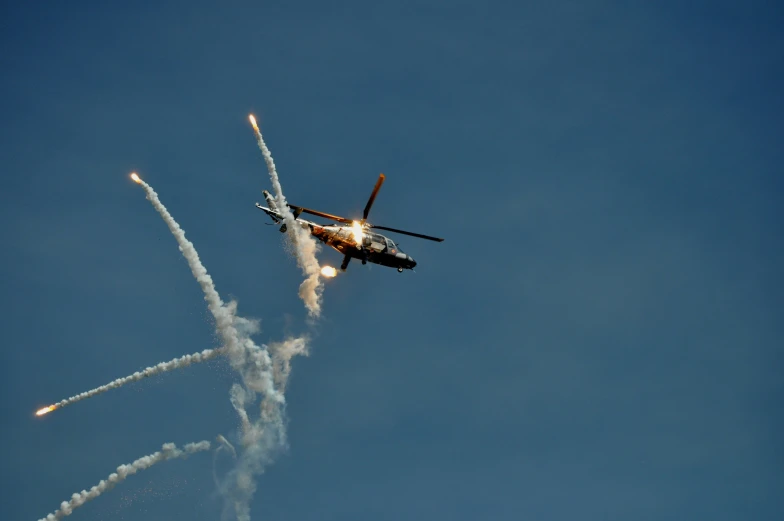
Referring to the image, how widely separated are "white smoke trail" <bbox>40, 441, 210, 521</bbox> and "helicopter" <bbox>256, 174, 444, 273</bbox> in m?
19.2

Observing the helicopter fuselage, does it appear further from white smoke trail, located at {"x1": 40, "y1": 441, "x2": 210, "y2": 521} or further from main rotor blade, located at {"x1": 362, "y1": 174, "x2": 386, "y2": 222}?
white smoke trail, located at {"x1": 40, "y1": 441, "x2": 210, "y2": 521}

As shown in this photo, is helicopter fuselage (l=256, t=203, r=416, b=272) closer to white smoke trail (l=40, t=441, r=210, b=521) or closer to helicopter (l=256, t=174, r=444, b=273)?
helicopter (l=256, t=174, r=444, b=273)

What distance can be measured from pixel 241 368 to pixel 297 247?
10.6 metres

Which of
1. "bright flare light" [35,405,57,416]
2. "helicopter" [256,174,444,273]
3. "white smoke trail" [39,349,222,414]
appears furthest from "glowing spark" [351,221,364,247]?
"bright flare light" [35,405,57,416]

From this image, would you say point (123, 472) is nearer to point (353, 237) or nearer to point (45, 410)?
point (45, 410)

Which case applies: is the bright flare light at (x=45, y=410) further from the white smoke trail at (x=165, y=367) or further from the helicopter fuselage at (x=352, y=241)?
the helicopter fuselage at (x=352, y=241)

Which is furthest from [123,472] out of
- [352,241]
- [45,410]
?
[352,241]

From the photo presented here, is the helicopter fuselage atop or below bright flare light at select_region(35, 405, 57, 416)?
atop

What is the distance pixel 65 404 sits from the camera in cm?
8612

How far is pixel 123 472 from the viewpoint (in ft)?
290

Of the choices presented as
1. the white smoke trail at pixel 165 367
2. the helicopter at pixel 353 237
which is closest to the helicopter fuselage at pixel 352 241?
the helicopter at pixel 353 237

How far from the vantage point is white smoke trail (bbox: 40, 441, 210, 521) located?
287ft

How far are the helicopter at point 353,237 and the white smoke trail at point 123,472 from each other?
756 inches

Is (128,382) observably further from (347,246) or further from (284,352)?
(347,246)
